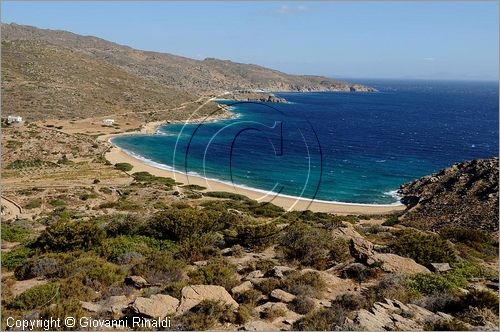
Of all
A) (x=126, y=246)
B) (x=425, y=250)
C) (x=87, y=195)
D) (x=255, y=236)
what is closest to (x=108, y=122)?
(x=87, y=195)

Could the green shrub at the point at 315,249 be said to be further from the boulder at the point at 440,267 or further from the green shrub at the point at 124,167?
the green shrub at the point at 124,167

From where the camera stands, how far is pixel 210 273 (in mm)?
12352

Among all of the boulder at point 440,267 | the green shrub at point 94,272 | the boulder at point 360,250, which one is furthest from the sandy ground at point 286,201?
the green shrub at point 94,272

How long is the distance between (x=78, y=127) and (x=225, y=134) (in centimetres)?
3465

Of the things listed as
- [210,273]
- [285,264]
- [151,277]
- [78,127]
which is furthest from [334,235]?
[78,127]

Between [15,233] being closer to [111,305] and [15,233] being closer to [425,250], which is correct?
[111,305]

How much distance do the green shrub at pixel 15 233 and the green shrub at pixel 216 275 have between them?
13.4m

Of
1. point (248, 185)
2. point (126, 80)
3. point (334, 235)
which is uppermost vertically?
point (126, 80)

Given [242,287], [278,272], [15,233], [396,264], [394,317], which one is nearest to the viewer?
[394,317]

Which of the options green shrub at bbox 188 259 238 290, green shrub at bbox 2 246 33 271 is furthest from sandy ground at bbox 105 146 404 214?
green shrub at bbox 2 246 33 271

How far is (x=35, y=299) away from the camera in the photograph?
10.6 m

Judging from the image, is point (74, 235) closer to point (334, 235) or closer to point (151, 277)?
point (151, 277)

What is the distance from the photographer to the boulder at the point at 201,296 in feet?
33.2

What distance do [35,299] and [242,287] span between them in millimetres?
5672
